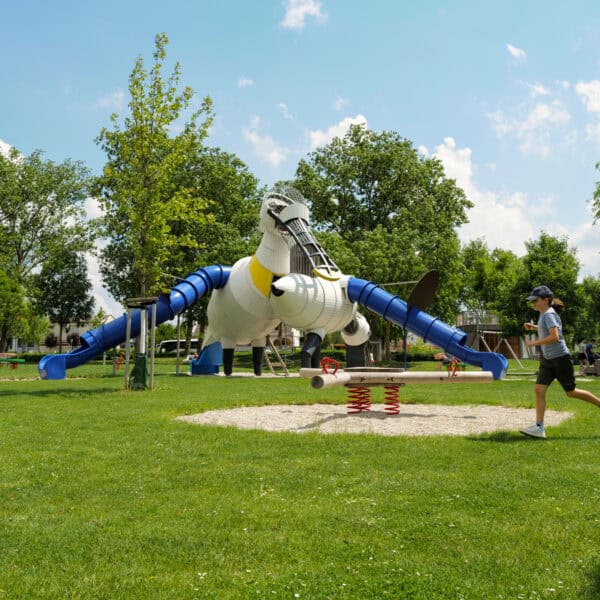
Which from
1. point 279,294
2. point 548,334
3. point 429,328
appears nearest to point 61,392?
point 279,294

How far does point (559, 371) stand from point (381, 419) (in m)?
3.13

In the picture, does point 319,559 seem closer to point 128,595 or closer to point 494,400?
point 128,595

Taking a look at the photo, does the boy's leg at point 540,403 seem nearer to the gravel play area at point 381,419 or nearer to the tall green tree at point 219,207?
the gravel play area at point 381,419

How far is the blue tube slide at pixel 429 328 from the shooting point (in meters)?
20.2

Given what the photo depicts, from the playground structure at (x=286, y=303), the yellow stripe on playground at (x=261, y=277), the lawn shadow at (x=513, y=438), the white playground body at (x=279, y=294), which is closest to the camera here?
the lawn shadow at (x=513, y=438)

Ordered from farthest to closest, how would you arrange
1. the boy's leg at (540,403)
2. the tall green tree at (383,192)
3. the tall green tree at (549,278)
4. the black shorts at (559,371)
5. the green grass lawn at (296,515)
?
the tall green tree at (383,192) < the tall green tree at (549,278) < the black shorts at (559,371) < the boy's leg at (540,403) < the green grass lawn at (296,515)

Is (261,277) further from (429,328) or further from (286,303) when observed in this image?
(429,328)

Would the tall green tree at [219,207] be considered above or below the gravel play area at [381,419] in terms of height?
above

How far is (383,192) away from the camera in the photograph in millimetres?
40656

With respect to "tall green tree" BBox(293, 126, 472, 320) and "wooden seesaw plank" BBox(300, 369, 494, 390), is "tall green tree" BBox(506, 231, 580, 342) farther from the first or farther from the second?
"wooden seesaw plank" BBox(300, 369, 494, 390)

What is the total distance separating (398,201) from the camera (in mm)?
40938

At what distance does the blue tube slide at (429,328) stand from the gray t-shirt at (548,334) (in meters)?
11.5

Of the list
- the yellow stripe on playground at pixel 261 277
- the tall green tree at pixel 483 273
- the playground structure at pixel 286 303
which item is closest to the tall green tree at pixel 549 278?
the playground structure at pixel 286 303

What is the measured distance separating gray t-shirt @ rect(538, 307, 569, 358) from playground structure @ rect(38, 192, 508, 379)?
11.3 meters
